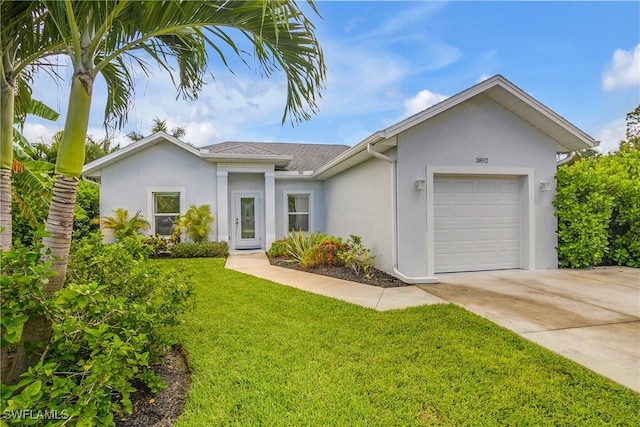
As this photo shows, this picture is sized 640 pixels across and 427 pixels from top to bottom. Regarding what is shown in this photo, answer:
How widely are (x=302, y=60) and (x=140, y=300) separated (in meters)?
3.01

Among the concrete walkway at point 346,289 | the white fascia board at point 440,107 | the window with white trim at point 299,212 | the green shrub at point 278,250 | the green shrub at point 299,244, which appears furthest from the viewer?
the window with white trim at point 299,212

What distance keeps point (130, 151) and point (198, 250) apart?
15.1 feet

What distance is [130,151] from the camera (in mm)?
11445

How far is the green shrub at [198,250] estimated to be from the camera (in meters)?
10.9

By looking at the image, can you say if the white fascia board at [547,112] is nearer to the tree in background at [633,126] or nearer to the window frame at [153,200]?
the window frame at [153,200]

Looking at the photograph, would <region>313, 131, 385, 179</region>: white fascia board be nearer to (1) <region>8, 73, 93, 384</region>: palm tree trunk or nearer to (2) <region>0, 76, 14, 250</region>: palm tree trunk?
(1) <region>8, 73, 93, 384</region>: palm tree trunk

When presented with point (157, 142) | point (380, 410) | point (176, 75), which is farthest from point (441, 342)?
point (157, 142)

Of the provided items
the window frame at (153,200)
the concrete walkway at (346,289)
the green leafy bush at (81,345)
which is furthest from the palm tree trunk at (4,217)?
the window frame at (153,200)

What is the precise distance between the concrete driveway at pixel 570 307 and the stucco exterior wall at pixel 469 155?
100 cm

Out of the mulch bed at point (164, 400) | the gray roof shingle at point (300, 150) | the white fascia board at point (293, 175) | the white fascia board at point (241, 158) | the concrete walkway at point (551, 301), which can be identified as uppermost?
the gray roof shingle at point (300, 150)

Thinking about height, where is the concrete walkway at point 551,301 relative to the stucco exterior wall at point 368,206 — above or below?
below

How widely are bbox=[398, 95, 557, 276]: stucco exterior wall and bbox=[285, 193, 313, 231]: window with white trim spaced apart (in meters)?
7.07

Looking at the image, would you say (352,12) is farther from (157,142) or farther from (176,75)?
(157,142)

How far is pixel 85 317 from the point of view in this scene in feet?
7.77
